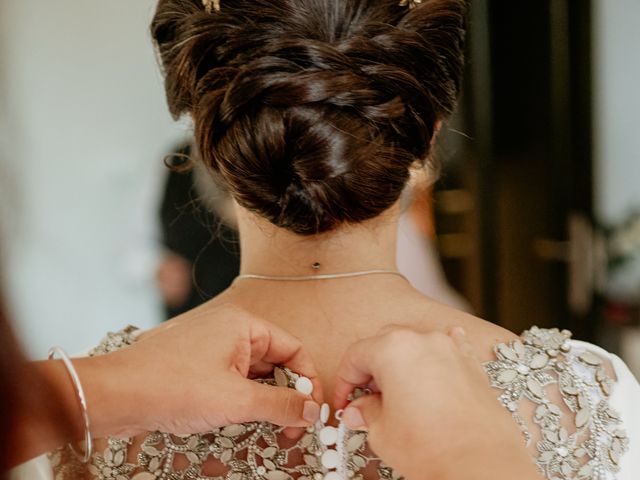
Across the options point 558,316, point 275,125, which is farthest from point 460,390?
point 558,316

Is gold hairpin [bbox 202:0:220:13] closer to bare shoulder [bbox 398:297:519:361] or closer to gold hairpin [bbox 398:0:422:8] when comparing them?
gold hairpin [bbox 398:0:422:8]

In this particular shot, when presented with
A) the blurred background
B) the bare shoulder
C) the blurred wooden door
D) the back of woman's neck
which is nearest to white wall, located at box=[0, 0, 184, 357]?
the blurred background

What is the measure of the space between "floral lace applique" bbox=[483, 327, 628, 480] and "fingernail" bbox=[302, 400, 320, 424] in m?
0.21

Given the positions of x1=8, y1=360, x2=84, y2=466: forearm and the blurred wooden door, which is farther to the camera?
the blurred wooden door

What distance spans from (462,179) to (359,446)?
3.15 meters

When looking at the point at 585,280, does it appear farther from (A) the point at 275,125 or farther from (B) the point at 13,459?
(B) the point at 13,459

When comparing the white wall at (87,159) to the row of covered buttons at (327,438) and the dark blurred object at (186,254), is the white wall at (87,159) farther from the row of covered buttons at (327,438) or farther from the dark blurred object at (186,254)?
the row of covered buttons at (327,438)

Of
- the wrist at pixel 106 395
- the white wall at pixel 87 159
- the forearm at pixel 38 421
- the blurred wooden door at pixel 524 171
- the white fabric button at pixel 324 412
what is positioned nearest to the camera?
the forearm at pixel 38 421

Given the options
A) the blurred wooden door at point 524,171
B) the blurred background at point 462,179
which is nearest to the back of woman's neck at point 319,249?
the blurred background at point 462,179

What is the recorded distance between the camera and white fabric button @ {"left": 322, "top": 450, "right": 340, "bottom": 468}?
88 centimetres

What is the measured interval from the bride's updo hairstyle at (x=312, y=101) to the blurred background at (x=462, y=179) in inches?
94.6

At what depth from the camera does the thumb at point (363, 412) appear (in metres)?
0.80

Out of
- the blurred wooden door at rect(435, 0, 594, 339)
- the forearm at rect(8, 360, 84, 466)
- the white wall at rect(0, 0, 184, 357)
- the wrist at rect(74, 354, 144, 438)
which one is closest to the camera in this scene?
the forearm at rect(8, 360, 84, 466)

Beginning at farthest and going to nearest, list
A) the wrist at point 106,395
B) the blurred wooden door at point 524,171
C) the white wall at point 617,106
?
the blurred wooden door at point 524,171
the white wall at point 617,106
the wrist at point 106,395
